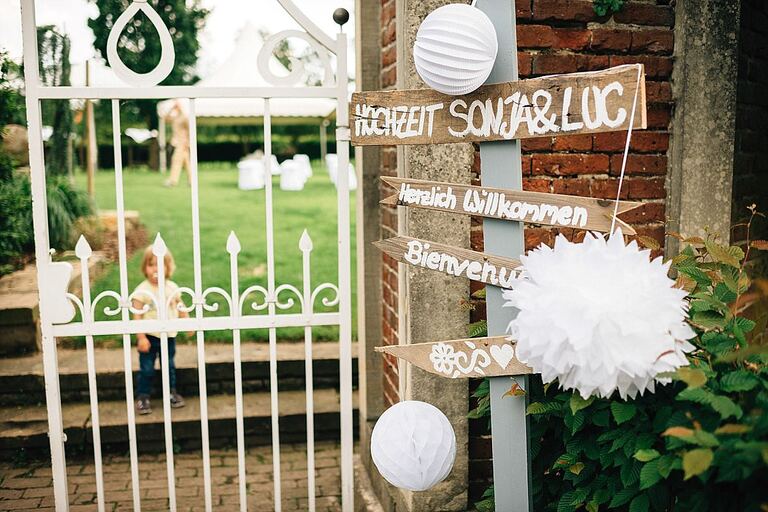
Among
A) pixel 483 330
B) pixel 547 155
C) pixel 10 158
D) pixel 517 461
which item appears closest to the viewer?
pixel 517 461

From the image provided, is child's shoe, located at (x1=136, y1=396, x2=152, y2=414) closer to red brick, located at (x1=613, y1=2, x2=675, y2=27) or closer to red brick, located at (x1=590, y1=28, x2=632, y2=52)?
red brick, located at (x1=590, y1=28, x2=632, y2=52)

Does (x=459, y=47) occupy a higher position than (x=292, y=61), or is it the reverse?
(x=292, y=61)

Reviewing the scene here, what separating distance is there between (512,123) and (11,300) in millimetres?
4630

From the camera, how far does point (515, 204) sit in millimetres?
1909

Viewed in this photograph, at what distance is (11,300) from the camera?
5141mm

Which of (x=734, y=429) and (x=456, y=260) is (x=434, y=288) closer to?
(x=456, y=260)

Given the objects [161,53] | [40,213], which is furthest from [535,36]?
[40,213]

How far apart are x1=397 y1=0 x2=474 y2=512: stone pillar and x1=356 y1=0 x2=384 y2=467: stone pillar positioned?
2.22 feet

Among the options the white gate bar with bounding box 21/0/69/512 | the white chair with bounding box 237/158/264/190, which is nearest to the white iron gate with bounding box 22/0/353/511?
the white gate bar with bounding box 21/0/69/512

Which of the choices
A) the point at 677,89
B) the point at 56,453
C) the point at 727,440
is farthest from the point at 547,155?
the point at 56,453

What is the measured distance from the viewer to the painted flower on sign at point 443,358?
6.71ft

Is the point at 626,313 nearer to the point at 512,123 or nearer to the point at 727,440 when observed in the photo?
the point at 727,440

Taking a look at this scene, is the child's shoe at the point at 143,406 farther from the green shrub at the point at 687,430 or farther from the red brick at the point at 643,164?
the red brick at the point at 643,164

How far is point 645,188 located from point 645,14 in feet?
2.32
